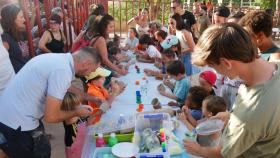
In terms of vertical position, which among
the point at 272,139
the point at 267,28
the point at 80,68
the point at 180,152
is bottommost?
the point at 180,152

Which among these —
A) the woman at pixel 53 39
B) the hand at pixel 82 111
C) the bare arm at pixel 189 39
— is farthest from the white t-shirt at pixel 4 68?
the bare arm at pixel 189 39

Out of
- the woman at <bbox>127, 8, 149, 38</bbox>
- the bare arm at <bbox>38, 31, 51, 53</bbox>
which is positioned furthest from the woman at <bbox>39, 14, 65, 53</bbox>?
the woman at <bbox>127, 8, 149, 38</bbox>

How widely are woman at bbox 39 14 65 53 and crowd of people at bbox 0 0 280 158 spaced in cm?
1

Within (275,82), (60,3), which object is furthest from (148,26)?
(275,82)

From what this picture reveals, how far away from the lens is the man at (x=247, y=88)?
1079mm

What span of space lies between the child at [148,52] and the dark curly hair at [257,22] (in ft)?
8.34

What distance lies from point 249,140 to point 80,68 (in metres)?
1.18

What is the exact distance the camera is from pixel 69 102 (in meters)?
2.11

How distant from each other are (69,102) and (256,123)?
1.41m

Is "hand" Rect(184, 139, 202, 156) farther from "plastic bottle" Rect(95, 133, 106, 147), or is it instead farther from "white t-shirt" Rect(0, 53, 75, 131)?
"white t-shirt" Rect(0, 53, 75, 131)

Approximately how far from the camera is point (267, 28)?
197 centimetres

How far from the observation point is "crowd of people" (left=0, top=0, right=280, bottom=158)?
1.11 m

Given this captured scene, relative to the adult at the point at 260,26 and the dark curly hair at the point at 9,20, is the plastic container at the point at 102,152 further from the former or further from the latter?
the dark curly hair at the point at 9,20

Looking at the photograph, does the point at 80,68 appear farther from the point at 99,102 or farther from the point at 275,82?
the point at 275,82
